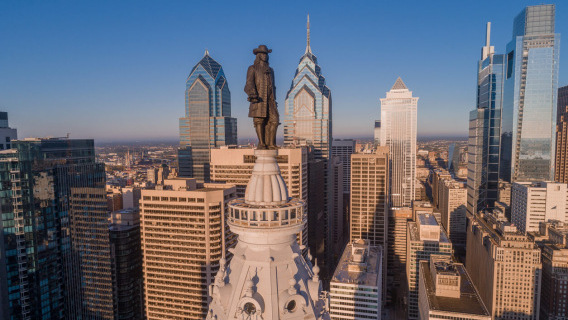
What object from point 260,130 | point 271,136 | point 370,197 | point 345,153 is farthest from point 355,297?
point 345,153

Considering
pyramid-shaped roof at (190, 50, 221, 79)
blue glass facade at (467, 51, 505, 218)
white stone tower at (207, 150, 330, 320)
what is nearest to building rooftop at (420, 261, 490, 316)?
white stone tower at (207, 150, 330, 320)

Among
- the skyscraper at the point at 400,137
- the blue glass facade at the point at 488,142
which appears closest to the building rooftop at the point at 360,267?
the blue glass facade at the point at 488,142

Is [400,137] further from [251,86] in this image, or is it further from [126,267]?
[251,86]

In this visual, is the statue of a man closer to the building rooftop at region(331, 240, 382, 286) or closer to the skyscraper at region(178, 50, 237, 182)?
the building rooftop at region(331, 240, 382, 286)

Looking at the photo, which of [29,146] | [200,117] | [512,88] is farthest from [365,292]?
[512,88]

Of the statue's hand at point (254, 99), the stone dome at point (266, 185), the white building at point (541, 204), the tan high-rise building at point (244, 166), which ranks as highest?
Answer: the statue's hand at point (254, 99)

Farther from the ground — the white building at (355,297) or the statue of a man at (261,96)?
the statue of a man at (261,96)

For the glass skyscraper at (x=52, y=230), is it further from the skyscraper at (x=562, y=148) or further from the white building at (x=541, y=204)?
the skyscraper at (x=562, y=148)
